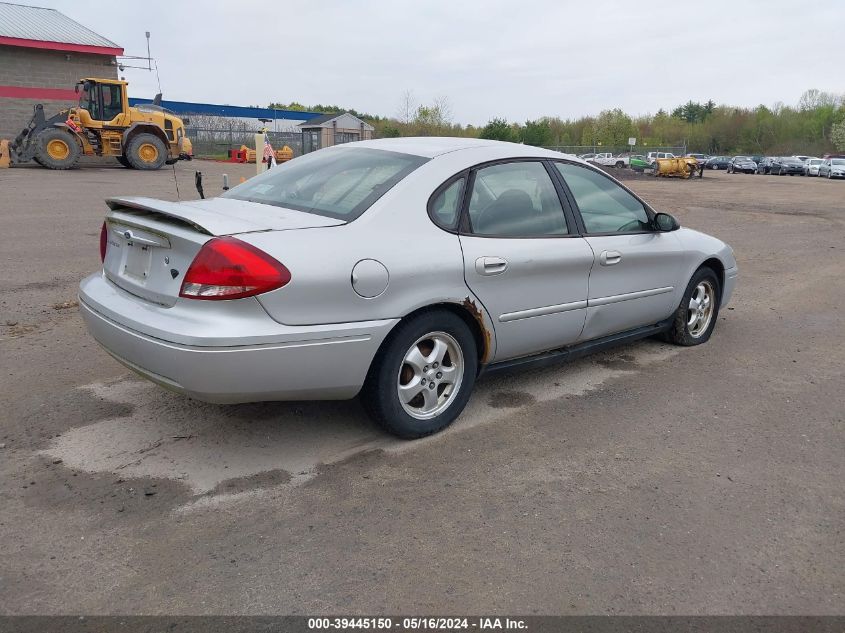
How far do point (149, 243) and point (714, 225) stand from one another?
14637 mm

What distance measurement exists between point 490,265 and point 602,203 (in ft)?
4.40

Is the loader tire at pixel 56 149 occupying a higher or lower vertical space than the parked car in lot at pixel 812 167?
higher

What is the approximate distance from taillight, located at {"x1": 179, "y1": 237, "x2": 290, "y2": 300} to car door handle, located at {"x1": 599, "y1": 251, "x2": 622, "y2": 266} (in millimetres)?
2258

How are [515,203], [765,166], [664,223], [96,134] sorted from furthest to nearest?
[765,166], [96,134], [664,223], [515,203]

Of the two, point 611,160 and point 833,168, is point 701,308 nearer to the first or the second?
point 833,168

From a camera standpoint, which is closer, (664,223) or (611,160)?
(664,223)

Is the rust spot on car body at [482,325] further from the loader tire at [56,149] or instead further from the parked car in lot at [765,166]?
the parked car in lot at [765,166]

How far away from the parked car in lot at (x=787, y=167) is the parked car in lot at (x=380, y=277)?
5782 centimetres

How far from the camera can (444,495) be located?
326 cm

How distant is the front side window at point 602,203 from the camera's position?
4609mm

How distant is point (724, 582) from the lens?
268 centimetres

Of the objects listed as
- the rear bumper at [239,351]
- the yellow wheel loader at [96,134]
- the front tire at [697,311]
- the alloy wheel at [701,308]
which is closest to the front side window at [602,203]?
the front tire at [697,311]

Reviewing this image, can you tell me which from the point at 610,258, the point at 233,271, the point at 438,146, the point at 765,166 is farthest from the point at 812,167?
the point at 233,271

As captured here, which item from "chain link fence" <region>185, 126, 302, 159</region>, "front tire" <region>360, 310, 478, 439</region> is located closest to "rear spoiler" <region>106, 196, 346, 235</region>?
"front tire" <region>360, 310, 478, 439</region>
